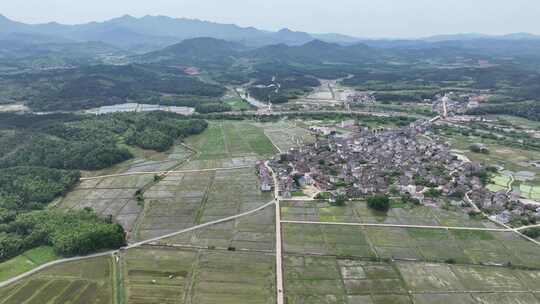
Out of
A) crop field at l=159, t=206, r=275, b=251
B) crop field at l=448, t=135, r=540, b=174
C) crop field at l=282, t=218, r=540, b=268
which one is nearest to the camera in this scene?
crop field at l=282, t=218, r=540, b=268

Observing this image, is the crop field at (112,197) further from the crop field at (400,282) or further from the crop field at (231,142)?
the crop field at (400,282)

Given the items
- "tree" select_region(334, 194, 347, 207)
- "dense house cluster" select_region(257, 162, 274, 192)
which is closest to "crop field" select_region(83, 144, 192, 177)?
"dense house cluster" select_region(257, 162, 274, 192)

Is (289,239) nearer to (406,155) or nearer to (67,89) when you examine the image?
(406,155)

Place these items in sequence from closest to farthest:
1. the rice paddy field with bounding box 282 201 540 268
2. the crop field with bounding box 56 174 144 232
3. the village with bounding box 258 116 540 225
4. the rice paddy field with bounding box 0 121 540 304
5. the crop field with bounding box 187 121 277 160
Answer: the rice paddy field with bounding box 0 121 540 304 → the rice paddy field with bounding box 282 201 540 268 → the crop field with bounding box 56 174 144 232 → the village with bounding box 258 116 540 225 → the crop field with bounding box 187 121 277 160

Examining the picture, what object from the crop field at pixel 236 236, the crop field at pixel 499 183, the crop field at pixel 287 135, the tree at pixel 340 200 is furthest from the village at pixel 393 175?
the crop field at pixel 236 236

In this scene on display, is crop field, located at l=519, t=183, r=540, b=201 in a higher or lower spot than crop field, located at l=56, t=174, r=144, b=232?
higher

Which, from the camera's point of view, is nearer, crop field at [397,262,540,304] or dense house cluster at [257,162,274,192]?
crop field at [397,262,540,304]

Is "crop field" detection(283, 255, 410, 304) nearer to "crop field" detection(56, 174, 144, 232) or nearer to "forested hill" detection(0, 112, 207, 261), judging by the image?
"forested hill" detection(0, 112, 207, 261)
